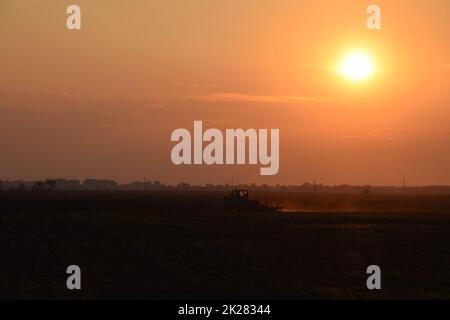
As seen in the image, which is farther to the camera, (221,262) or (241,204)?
(241,204)

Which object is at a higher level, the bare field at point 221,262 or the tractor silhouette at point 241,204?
the tractor silhouette at point 241,204

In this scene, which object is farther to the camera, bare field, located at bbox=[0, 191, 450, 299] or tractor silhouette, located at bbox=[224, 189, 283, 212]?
tractor silhouette, located at bbox=[224, 189, 283, 212]

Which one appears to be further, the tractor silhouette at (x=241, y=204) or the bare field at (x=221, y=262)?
the tractor silhouette at (x=241, y=204)

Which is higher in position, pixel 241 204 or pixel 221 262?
pixel 241 204

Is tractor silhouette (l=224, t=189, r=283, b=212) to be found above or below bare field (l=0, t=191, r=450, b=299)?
above

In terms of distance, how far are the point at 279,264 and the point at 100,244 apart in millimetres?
12784

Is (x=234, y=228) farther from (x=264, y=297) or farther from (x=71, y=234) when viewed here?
(x=264, y=297)
